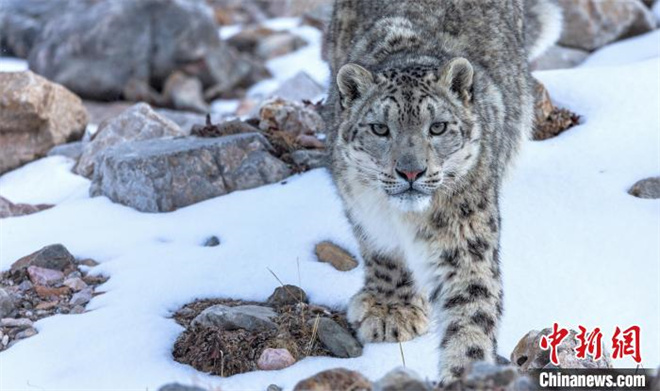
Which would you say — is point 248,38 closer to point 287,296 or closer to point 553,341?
point 287,296

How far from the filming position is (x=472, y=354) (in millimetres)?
5574

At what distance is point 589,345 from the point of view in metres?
5.52

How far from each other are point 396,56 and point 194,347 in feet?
7.37

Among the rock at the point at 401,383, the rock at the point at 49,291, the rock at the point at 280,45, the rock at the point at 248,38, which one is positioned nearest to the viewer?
the rock at the point at 401,383

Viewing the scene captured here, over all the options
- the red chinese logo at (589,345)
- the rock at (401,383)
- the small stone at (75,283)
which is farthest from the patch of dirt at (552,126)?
the rock at (401,383)

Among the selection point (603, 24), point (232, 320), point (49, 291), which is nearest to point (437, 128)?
point (232, 320)

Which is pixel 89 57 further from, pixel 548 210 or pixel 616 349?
pixel 616 349

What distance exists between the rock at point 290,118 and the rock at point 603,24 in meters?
5.79

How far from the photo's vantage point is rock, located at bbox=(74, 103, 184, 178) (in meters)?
10.2

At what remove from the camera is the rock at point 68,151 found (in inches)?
422

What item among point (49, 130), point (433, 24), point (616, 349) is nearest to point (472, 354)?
point (616, 349)

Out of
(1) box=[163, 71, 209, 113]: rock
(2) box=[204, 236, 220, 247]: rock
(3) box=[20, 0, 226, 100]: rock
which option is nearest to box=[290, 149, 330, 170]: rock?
(2) box=[204, 236, 220, 247]: rock

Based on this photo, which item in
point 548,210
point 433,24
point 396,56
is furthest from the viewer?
point 548,210

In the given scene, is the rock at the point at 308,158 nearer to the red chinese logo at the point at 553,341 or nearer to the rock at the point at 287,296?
the rock at the point at 287,296
